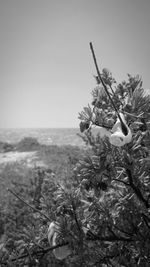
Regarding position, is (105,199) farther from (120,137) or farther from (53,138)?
(53,138)

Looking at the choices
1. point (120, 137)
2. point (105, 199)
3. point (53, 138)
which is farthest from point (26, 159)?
point (53, 138)

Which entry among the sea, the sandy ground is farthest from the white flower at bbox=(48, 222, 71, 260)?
the sea

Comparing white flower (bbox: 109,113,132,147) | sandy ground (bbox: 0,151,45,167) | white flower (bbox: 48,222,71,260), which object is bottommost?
sandy ground (bbox: 0,151,45,167)

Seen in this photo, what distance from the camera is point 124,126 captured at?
35.4 inches

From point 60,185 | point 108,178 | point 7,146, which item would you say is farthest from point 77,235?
point 7,146

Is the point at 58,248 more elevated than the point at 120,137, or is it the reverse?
the point at 120,137

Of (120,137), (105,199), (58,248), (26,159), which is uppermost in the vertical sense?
(120,137)

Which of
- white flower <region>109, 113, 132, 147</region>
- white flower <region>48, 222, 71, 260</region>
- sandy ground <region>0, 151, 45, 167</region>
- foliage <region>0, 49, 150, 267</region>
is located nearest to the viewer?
white flower <region>109, 113, 132, 147</region>

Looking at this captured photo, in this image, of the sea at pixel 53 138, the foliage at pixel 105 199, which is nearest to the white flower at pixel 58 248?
the foliage at pixel 105 199

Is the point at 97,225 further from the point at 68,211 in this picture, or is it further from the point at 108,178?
the point at 108,178

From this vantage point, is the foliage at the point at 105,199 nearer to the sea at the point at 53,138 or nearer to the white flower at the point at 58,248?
the white flower at the point at 58,248

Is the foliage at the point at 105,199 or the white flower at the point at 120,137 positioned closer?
the white flower at the point at 120,137

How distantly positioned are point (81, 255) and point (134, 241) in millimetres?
394

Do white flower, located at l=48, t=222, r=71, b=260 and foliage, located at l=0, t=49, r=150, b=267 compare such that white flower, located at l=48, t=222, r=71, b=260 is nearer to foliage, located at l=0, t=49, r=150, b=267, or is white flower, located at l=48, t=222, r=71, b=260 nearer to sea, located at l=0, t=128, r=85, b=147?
foliage, located at l=0, t=49, r=150, b=267
